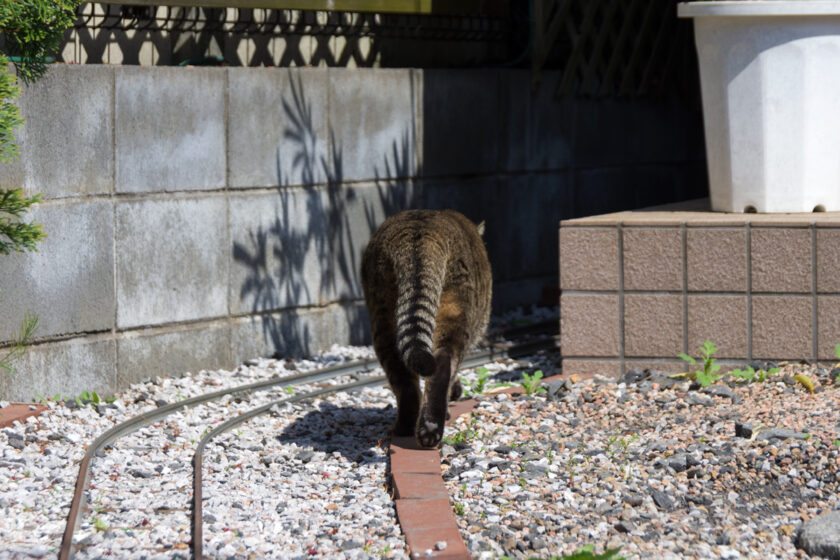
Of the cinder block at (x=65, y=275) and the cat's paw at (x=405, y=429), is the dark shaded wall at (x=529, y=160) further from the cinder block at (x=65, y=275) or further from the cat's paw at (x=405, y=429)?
the cat's paw at (x=405, y=429)

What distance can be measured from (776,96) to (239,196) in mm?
3266

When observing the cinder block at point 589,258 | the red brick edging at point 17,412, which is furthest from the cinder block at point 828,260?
the red brick edging at point 17,412

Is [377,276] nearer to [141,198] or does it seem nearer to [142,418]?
[142,418]

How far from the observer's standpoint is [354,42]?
9.57 metres

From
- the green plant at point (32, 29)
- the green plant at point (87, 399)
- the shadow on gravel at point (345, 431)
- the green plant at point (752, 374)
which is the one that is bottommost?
the shadow on gravel at point (345, 431)

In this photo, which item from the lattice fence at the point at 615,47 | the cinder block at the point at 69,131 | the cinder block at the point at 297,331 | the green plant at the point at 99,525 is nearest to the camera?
the green plant at the point at 99,525

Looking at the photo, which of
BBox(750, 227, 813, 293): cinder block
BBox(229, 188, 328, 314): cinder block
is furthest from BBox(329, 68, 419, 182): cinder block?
BBox(750, 227, 813, 293): cinder block

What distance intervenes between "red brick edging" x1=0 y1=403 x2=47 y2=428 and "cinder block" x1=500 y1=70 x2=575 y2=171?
464 centimetres

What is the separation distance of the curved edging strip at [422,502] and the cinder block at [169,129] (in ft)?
8.18

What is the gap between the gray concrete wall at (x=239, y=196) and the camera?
690cm

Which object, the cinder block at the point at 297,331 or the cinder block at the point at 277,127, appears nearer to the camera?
the cinder block at the point at 277,127

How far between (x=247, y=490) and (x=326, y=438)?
1018 mm

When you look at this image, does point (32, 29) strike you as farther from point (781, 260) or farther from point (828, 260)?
point (828, 260)

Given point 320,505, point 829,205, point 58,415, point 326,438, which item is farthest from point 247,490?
point 829,205
